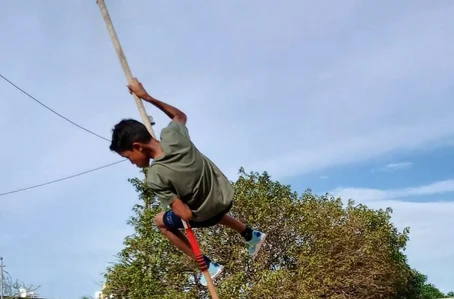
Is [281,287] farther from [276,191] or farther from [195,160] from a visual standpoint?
[195,160]

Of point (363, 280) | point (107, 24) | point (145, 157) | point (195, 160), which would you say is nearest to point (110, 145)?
point (145, 157)

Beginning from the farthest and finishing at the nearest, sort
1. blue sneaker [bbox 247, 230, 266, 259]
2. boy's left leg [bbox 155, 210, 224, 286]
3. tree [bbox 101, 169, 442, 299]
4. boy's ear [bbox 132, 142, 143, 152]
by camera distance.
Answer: tree [bbox 101, 169, 442, 299] → blue sneaker [bbox 247, 230, 266, 259] → boy's left leg [bbox 155, 210, 224, 286] → boy's ear [bbox 132, 142, 143, 152]

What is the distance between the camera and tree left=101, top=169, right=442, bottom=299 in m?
13.5

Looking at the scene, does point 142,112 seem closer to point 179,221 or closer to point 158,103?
point 158,103

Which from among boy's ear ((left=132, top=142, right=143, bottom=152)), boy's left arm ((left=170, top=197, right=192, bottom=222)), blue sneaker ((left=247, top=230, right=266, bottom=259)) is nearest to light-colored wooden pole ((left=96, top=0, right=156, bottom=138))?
boy's ear ((left=132, top=142, right=143, bottom=152))

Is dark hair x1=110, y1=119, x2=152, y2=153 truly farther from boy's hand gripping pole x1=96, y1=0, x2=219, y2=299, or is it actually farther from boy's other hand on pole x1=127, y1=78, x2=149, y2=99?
boy's other hand on pole x1=127, y1=78, x2=149, y2=99

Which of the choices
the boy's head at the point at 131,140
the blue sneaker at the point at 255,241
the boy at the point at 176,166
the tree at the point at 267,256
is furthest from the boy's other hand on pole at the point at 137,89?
the tree at the point at 267,256

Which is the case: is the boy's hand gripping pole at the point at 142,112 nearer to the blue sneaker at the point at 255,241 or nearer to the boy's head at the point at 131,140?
the boy's head at the point at 131,140

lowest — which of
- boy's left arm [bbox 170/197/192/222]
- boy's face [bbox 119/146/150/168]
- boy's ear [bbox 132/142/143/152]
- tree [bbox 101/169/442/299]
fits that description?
boy's left arm [bbox 170/197/192/222]

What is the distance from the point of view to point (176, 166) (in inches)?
138

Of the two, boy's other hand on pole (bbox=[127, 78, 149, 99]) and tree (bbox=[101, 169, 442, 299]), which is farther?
tree (bbox=[101, 169, 442, 299])

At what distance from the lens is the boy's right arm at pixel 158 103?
3668mm

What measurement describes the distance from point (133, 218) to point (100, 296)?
1.92 meters

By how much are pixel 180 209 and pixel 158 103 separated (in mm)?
595
